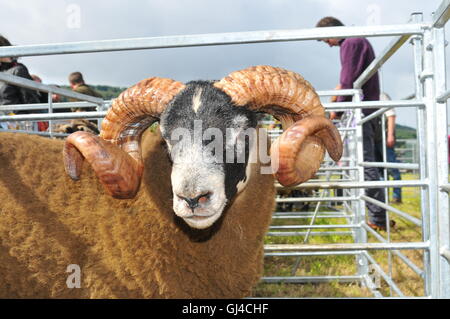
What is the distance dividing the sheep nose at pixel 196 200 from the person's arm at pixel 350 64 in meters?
3.63

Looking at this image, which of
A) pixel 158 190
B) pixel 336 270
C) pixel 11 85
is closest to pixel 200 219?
pixel 158 190

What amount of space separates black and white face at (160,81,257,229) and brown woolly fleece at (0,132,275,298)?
15.5 inches

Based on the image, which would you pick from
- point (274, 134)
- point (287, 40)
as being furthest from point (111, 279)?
point (274, 134)

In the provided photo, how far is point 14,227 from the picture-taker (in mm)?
2266

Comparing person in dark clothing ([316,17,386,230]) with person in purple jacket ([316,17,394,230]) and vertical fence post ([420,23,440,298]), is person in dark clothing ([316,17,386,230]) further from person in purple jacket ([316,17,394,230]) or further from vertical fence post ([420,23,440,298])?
vertical fence post ([420,23,440,298])

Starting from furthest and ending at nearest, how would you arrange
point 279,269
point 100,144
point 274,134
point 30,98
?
point 30,98
point 274,134
point 279,269
point 100,144

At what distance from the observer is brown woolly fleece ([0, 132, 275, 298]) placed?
219 cm

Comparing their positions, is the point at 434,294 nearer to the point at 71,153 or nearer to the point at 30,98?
the point at 71,153

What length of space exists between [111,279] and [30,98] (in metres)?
4.90

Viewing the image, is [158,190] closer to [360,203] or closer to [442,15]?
[442,15]

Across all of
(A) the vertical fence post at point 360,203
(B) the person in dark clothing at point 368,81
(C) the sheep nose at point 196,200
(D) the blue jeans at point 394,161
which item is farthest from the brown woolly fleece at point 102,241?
(D) the blue jeans at point 394,161

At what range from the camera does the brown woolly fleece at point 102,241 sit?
2188mm

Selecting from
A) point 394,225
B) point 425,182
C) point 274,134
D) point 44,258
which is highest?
point 274,134

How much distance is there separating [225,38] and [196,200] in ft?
3.77
